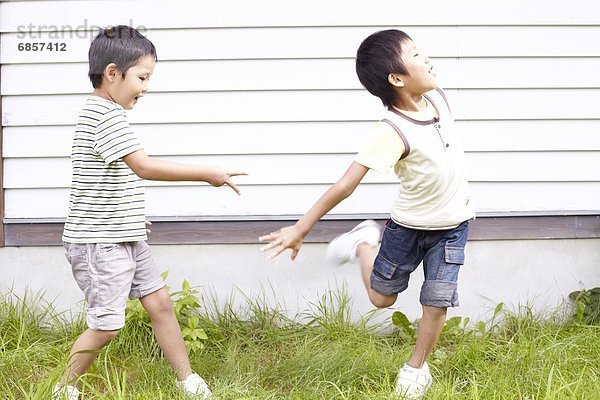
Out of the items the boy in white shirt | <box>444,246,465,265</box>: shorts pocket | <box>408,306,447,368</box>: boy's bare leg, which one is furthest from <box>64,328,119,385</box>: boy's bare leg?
<box>444,246,465,265</box>: shorts pocket

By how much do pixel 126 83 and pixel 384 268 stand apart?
131 centimetres

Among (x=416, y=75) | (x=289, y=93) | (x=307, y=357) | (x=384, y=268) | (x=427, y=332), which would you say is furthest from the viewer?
(x=289, y=93)

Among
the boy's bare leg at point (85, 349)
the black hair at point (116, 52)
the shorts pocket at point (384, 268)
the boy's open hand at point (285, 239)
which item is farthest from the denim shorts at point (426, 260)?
the black hair at point (116, 52)

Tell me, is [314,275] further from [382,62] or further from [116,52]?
[116,52]

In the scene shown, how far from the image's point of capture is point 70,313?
446cm

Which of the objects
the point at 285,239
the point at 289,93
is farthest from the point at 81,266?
the point at 289,93

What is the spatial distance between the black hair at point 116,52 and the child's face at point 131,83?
0.8 inches

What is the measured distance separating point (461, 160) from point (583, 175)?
3.76 ft

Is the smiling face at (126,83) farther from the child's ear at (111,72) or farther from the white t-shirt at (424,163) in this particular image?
the white t-shirt at (424,163)

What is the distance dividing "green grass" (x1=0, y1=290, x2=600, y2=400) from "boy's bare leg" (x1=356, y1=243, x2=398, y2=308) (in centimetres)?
26

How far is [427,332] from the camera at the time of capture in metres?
3.64

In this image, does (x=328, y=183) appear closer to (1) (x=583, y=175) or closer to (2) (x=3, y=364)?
(1) (x=583, y=175)

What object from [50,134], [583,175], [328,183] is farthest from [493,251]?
[50,134]

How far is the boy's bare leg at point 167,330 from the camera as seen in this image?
3.60m
